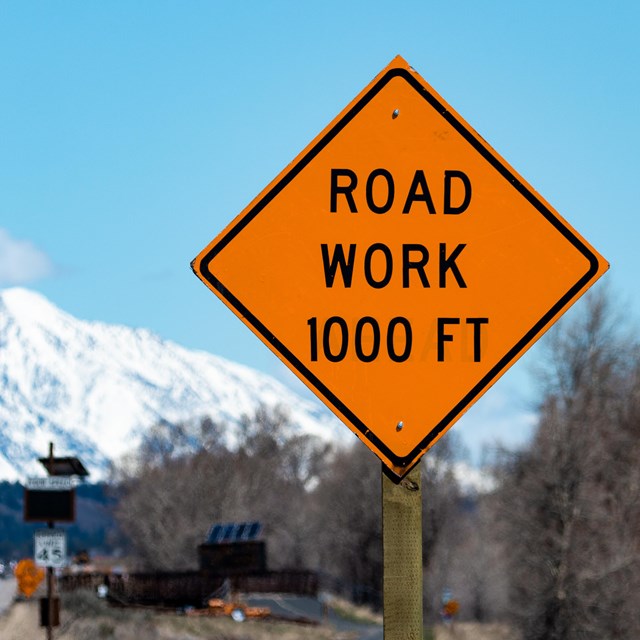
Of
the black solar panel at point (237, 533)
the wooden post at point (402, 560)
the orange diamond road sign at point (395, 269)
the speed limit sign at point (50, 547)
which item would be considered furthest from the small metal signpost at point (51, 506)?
the black solar panel at point (237, 533)

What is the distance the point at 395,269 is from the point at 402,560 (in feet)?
2.84

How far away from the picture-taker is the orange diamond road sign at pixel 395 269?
168 inches

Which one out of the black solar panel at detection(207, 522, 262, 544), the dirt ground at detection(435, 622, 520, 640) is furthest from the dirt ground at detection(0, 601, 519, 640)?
the black solar panel at detection(207, 522, 262, 544)

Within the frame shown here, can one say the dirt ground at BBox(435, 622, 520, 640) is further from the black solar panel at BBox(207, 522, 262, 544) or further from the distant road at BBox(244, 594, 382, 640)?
the black solar panel at BBox(207, 522, 262, 544)

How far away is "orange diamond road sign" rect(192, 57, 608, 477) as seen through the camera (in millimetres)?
4266

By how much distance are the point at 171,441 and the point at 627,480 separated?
83.5 meters

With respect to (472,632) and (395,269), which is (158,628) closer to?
(472,632)

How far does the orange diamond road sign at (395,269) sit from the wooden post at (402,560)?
0.09 meters

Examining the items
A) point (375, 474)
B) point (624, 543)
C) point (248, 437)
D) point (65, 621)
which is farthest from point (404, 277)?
point (248, 437)

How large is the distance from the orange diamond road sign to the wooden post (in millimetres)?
92

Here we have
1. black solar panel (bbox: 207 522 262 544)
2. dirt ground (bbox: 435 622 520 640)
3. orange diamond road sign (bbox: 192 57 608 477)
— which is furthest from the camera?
black solar panel (bbox: 207 522 262 544)

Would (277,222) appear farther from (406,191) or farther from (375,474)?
(375,474)

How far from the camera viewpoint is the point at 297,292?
428 cm

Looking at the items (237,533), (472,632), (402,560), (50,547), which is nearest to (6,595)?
(237,533)
